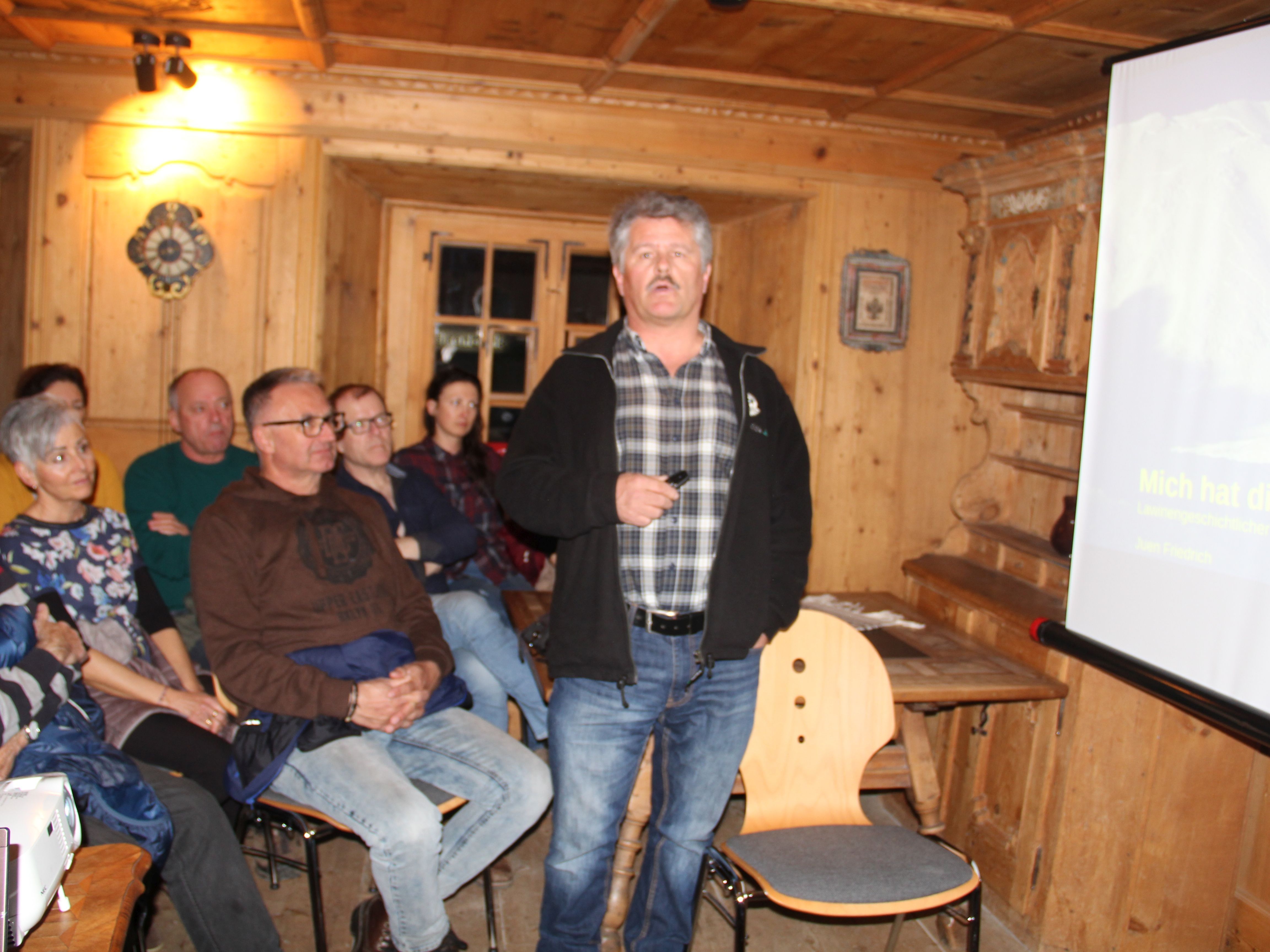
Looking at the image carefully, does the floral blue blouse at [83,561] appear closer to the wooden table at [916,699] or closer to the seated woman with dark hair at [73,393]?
the seated woman with dark hair at [73,393]

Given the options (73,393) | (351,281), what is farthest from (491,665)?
(351,281)

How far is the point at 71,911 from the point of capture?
1.27 metres

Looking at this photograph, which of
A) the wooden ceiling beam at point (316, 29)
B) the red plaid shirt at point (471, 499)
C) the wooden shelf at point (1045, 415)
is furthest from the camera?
the red plaid shirt at point (471, 499)

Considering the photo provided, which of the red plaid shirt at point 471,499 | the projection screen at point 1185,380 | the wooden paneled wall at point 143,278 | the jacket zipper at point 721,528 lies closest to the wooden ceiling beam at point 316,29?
the wooden paneled wall at point 143,278

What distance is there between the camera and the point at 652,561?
179 centimetres

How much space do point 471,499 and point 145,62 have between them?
6.05 feet

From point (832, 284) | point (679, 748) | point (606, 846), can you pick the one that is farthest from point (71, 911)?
point (832, 284)

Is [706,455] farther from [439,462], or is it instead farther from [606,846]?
[439,462]

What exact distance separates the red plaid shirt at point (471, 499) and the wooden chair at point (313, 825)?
119 centimetres

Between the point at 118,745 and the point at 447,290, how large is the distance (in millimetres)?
2897

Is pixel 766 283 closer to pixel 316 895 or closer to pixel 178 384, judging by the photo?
pixel 178 384

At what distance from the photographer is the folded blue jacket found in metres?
2.02

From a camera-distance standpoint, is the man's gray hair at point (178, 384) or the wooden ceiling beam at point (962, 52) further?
the man's gray hair at point (178, 384)

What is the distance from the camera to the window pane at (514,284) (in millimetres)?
4637
